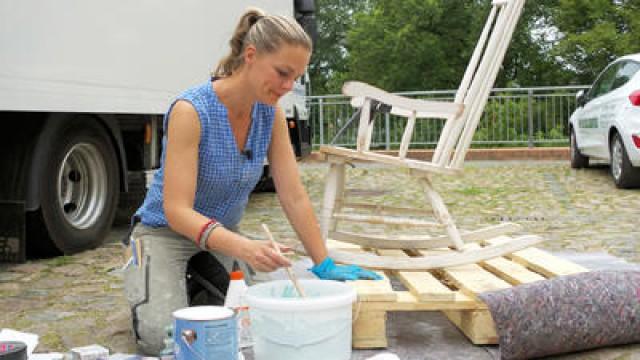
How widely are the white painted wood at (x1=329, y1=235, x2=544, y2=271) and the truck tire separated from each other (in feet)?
7.15

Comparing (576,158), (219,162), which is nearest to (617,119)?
(576,158)

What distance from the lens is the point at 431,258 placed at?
4066 millimetres

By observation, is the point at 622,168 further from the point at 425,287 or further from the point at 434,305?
the point at 434,305

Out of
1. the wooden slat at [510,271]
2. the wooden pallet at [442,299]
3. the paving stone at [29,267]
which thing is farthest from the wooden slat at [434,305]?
the paving stone at [29,267]

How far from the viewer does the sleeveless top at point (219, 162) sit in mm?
3326

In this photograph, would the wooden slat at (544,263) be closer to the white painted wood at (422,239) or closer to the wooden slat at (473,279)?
the white painted wood at (422,239)

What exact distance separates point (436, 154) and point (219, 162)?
1.58m

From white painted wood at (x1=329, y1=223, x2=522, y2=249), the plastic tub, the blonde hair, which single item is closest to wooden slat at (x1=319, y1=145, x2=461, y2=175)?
white painted wood at (x1=329, y1=223, x2=522, y2=249)

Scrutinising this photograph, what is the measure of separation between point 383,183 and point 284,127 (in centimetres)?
841

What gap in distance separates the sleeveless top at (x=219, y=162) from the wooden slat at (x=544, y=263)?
145 centimetres

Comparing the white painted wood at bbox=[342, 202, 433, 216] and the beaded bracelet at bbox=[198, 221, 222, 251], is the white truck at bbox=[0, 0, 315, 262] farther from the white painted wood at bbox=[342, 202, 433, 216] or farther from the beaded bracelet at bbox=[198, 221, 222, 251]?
the beaded bracelet at bbox=[198, 221, 222, 251]

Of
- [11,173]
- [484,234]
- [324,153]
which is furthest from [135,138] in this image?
[484,234]

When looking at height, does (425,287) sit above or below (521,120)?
below

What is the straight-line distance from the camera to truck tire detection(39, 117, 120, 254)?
5496 mm
